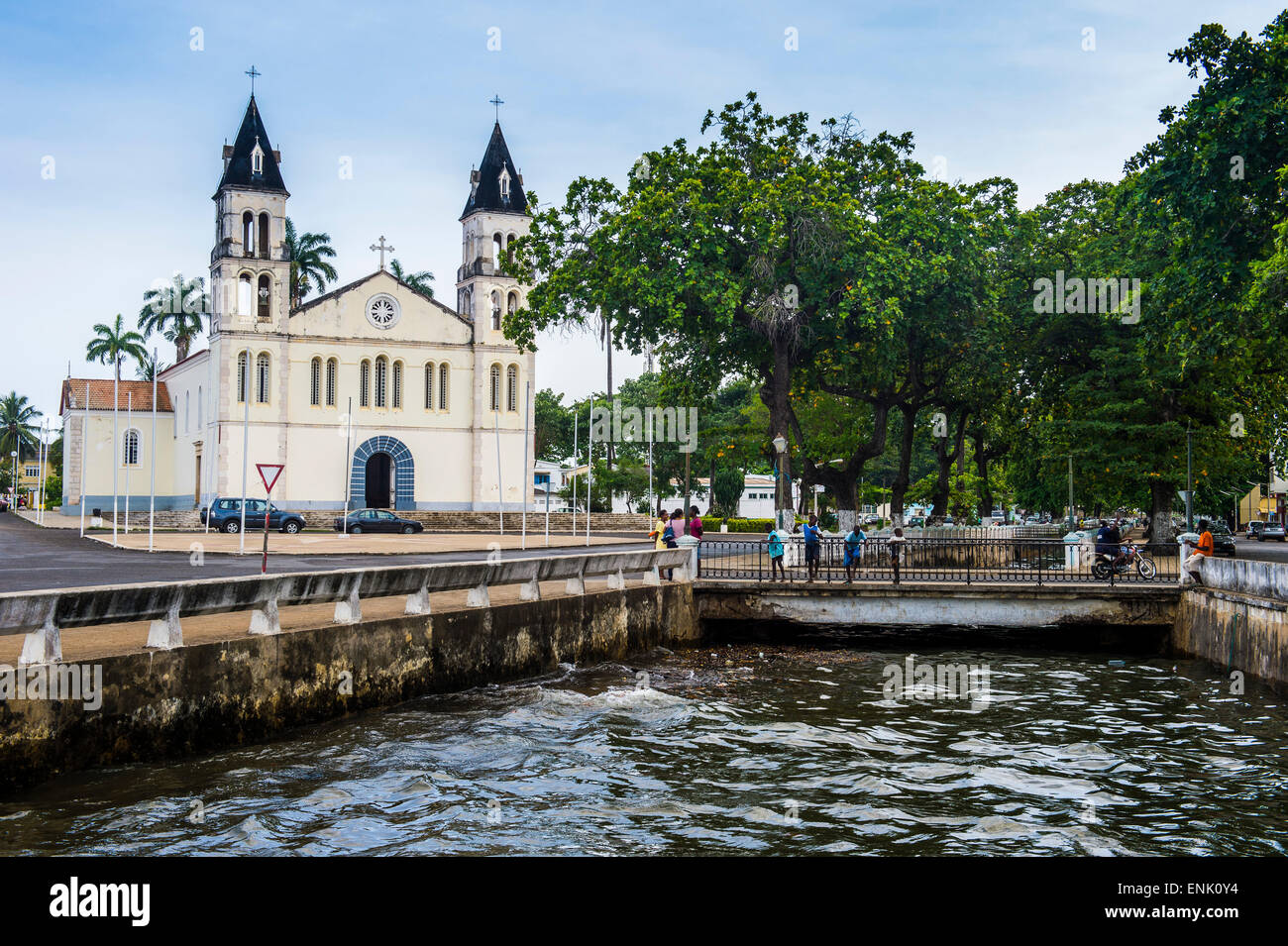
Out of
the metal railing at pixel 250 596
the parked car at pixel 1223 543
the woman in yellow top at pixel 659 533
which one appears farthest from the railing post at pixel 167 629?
the parked car at pixel 1223 543

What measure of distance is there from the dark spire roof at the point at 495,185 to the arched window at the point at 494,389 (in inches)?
334

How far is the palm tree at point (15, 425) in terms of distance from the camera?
122m

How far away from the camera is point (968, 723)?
1321cm

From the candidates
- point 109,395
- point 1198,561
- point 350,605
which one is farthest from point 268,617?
point 109,395

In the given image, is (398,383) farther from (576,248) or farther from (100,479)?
(576,248)

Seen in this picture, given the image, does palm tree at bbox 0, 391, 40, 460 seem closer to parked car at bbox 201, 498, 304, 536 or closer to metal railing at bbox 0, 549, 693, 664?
parked car at bbox 201, 498, 304, 536

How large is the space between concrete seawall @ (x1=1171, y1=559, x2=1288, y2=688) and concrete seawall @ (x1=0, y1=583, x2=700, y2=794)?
9566mm

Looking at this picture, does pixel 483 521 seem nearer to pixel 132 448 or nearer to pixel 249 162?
pixel 249 162

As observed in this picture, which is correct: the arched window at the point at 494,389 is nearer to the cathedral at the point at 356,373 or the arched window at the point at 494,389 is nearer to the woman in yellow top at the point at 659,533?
the cathedral at the point at 356,373

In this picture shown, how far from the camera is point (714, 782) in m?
10.2

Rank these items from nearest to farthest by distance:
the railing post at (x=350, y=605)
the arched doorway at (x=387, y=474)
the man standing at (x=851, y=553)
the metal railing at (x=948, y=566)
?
1. the railing post at (x=350, y=605)
2. the man standing at (x=851, y=553)
3. the metal railing at (x=948, y=566)
4. the arched doorway at (x=387, y=474)

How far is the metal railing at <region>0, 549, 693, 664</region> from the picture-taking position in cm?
901
